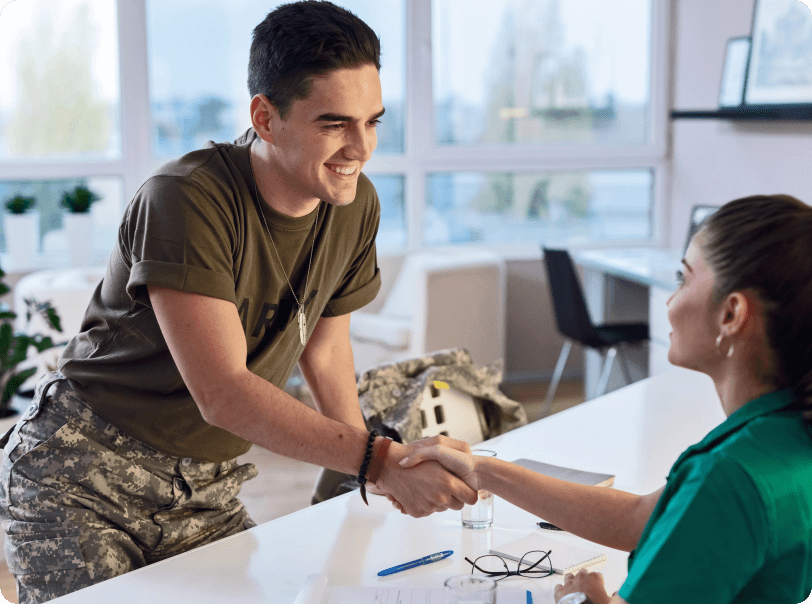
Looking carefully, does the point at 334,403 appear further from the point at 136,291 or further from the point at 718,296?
the point at 718,296

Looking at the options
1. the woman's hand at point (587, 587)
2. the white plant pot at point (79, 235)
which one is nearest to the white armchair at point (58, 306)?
the white plant pot at point (79, 235)

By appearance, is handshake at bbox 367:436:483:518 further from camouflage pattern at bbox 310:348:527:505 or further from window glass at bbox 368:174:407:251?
window glass at bbox 368:174:407:251

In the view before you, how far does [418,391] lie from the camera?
2.00m

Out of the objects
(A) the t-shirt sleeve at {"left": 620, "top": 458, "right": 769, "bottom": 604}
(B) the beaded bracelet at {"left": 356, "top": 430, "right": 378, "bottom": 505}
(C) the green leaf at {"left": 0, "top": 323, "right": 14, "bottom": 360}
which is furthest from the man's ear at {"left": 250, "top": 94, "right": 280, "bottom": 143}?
(C) the green leaf at {"left": 0, "top": 323, "right": 14, "bottom": 360}

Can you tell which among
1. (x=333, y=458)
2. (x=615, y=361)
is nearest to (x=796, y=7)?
(x=615, y=361)

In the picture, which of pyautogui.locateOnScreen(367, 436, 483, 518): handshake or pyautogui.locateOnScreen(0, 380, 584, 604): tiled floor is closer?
pyautogui.locateOnScreen(367, 436, 483, 518): handshake

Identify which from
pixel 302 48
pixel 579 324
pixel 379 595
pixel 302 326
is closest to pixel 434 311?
pixel 579 324

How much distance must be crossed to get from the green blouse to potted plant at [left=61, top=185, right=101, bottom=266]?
420 cm

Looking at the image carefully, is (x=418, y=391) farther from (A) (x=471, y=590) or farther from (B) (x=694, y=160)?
(B) (x=694, y=160)

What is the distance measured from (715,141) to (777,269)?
4.33m

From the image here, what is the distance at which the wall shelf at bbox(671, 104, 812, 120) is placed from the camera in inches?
154

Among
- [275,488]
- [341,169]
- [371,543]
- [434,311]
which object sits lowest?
[275,488]

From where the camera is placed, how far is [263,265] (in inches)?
56.7

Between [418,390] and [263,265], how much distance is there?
0.68 m
